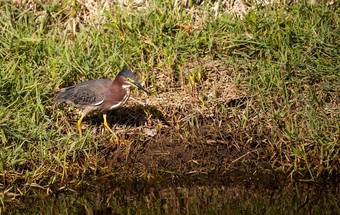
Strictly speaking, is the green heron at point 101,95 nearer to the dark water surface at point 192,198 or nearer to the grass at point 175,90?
the grass at point 175,90

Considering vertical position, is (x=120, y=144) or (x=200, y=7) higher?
(x=200, y=7)

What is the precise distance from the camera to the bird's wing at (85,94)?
5922 mm

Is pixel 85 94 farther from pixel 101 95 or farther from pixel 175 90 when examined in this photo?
pixel 175 90

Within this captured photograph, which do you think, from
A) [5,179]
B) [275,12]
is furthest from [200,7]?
[5,179]

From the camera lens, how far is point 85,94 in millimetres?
5969

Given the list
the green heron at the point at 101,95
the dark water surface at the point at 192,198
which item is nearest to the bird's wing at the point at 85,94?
the green heron at the point at 101,95

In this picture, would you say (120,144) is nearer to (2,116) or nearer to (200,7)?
(2,116)

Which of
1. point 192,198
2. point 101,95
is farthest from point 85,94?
point 192,198

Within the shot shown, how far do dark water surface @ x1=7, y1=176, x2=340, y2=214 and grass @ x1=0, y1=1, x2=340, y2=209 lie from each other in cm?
21

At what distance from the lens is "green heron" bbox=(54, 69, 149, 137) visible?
5941 mm

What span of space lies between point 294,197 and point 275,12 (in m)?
3.01

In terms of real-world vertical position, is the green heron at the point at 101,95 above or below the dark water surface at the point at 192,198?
above

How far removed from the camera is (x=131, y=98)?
21.5ft

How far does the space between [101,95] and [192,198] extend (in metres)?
1.86
